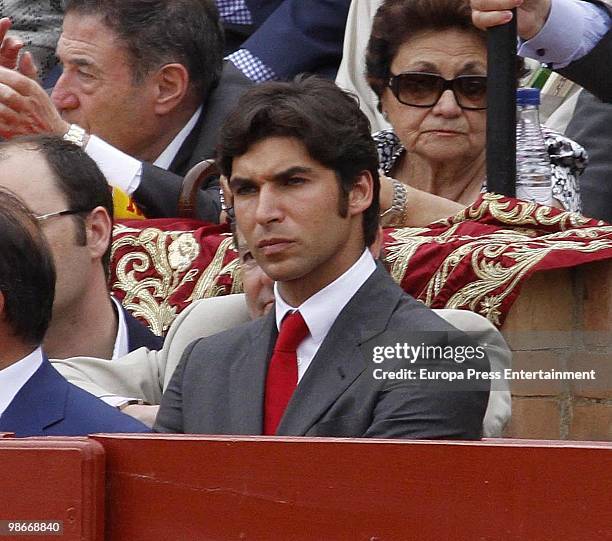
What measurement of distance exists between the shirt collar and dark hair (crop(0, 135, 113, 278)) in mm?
668

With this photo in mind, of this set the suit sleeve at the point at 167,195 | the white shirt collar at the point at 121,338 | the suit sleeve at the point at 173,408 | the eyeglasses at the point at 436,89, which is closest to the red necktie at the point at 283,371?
the suit sleeve at the point at 173,408

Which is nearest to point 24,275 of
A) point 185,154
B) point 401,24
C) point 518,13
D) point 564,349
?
point 564,349

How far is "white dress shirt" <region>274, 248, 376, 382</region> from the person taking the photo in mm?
2664

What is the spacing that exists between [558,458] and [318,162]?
918 mm

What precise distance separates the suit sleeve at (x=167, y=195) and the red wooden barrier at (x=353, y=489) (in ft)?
5.55

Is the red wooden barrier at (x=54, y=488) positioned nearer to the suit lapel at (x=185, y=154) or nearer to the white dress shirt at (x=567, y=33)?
the white dress shirt at (x=567, y=33)

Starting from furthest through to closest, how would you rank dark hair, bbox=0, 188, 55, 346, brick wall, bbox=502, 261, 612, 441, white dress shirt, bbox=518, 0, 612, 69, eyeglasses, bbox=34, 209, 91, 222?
white dress shirt, bbox=518, 0, 612, 69 → eyeglasses, bbox=34, 209, 91, 222 → brick wall, bbox=502, 261, 612, 441 → dark hair, bbox=0, 188, 55, 346

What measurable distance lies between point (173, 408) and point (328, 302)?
314mm

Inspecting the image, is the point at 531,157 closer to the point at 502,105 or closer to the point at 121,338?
the point at 502,105

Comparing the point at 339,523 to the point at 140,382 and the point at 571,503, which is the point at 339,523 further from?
the point at 140,382

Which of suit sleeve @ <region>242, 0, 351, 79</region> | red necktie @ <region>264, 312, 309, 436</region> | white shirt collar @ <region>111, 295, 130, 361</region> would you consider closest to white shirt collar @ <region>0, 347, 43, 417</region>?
red necktie @ <region>264, 312, 309, 436</region>

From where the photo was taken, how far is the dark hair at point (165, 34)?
4.09 metres

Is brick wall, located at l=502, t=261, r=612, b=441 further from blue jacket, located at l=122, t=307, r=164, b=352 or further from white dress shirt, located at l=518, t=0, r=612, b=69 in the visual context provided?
blue jacket, located at l=122, t=307, r=164, b=352

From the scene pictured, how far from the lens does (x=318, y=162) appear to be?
9.14 ft
